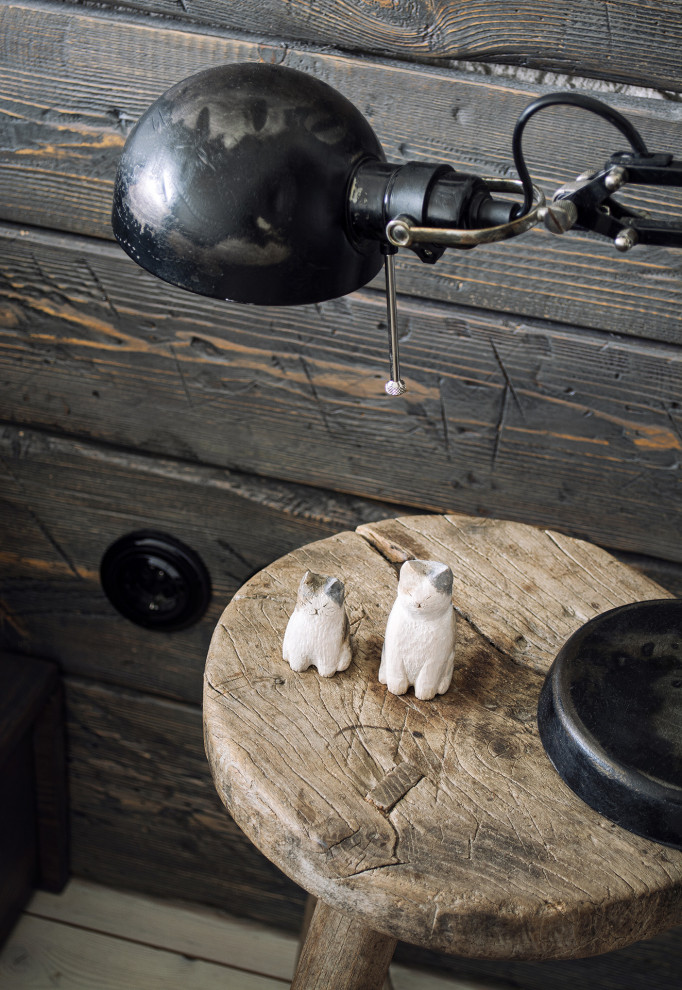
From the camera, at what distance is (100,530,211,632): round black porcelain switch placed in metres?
1.18

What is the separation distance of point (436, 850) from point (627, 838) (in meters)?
0.13

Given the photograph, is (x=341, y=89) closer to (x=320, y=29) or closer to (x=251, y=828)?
(x=320, y=29)

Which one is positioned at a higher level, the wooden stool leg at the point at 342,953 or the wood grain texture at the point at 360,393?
the wood grain texture at the point at 360,393

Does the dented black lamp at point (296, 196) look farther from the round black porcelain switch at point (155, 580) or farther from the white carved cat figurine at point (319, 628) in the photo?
the round black porcelain switch at point (155, 580)

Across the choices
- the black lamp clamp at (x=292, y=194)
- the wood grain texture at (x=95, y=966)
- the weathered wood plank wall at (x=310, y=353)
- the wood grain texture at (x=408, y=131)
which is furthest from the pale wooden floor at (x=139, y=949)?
the black lamp clamp at (x=292, y=194)

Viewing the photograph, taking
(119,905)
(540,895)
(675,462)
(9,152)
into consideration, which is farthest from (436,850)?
(119,905)

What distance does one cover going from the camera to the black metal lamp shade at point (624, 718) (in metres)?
0.59

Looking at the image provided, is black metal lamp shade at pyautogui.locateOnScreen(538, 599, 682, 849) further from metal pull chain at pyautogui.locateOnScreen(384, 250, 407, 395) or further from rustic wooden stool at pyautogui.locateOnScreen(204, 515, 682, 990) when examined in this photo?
metal pull chain at pyautogui.locateOnScreen(384, 250, 407, 395)

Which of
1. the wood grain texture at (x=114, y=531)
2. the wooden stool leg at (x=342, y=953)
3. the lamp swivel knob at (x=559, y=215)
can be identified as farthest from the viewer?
the wood grain texture at (x=114, y=531)

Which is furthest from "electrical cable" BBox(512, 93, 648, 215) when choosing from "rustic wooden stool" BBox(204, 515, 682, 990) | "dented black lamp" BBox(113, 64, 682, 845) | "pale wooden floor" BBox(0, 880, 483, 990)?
"pale wooden floor" BBox(0, 880, 483, 990)

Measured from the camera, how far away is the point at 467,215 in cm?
50

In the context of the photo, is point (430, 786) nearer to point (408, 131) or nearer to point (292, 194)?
point (292, 194)

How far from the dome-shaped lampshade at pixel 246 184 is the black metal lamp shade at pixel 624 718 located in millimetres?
344

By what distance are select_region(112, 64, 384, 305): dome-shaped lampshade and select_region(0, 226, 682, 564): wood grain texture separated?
45 cm
